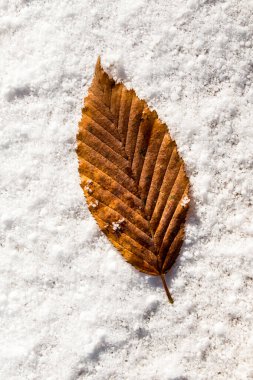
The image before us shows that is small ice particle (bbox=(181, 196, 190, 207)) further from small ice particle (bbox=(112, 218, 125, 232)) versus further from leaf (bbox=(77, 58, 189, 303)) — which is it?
small ice particle (bbox=(112, 218, 125, 232))

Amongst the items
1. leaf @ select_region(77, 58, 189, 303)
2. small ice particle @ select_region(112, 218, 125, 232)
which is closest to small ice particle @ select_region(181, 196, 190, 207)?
leaf @ select_region(77, 58, 189, 303)

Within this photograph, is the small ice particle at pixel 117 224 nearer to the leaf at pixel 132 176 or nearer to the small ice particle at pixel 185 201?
the leaf at pixel 132 176

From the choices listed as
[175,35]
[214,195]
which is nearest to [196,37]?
[175,35]

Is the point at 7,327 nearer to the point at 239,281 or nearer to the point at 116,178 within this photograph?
the point at 116,178

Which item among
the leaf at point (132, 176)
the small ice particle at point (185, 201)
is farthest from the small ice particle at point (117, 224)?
the small ice particle at point (185, 201)

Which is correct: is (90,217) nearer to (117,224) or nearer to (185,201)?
(117,224)

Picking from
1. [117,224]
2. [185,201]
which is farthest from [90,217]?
[185,201]
